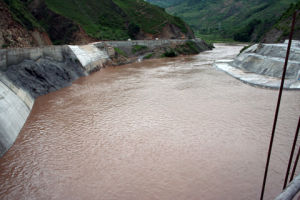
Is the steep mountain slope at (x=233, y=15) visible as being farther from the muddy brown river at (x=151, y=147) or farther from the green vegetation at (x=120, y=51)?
the muddy brown river at (x=151, y=147)

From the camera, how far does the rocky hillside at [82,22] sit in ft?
95.0

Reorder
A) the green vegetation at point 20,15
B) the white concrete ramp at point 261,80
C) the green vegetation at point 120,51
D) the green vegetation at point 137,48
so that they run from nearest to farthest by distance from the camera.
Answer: the white concrete ramp at point 261,80
the green vegetation at point 20,15
the green vegetation at point 120,51
the green vegetation at point 137,48

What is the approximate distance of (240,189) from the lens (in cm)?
739

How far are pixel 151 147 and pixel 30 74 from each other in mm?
12744

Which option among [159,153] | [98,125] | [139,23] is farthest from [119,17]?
[159,153]

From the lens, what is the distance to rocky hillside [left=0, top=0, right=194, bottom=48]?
29.0 meters

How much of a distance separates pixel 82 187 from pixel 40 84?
13534 mm

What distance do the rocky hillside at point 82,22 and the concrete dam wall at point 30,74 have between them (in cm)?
633

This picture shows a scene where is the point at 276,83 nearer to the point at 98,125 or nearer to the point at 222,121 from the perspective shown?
the point at 222,121

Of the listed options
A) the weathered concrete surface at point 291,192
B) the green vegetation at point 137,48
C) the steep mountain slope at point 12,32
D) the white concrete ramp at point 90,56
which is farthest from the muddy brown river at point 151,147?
the green vegetation at point 137,48

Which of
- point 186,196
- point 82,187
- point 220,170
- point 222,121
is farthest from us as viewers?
point 222,121

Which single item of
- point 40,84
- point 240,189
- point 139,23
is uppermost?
point 139,23

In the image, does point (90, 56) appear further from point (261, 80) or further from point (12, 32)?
point (261, 80)

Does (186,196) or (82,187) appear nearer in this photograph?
(186,196)
